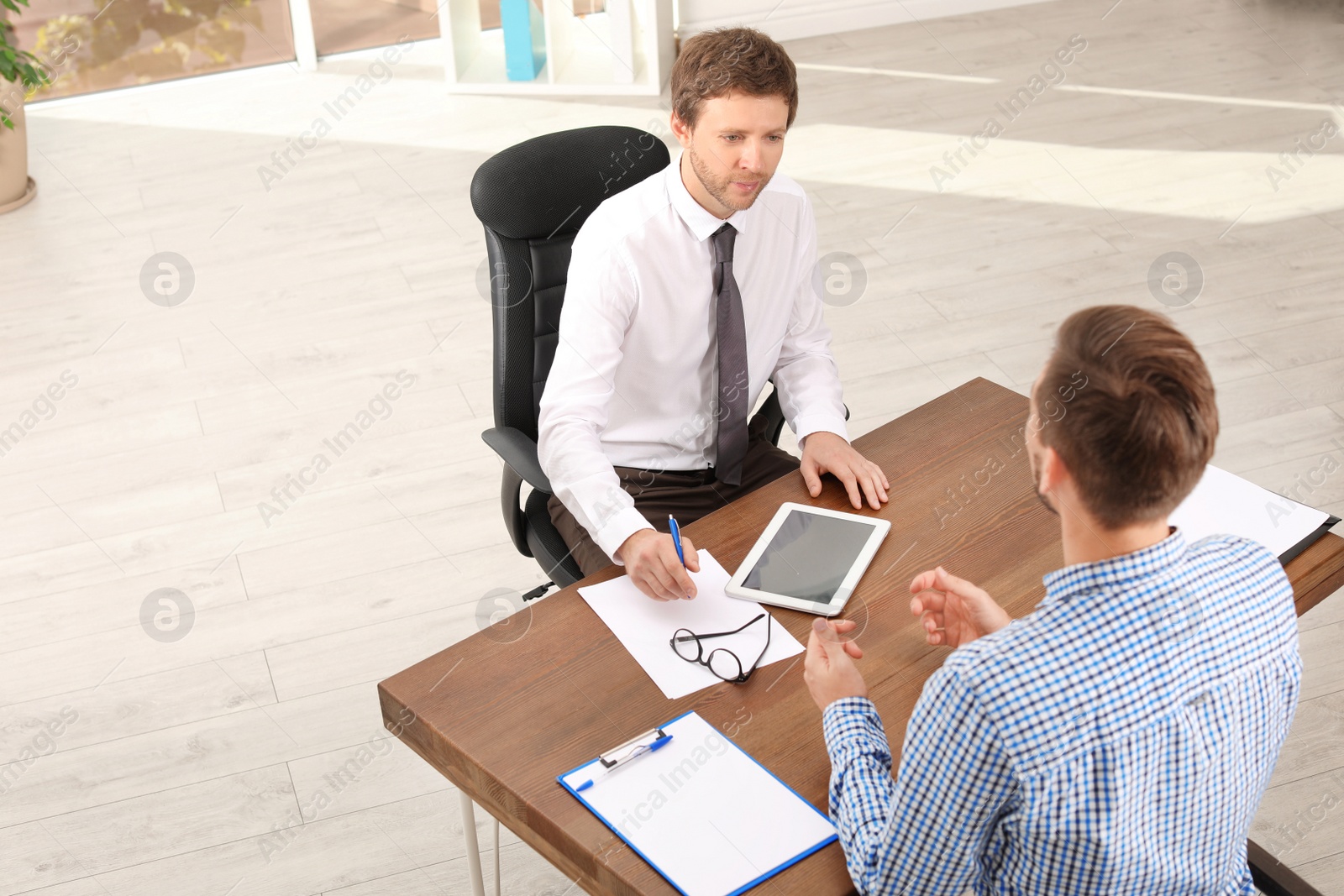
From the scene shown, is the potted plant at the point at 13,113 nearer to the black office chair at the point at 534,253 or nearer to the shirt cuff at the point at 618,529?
the black office chair at the point at 534,253

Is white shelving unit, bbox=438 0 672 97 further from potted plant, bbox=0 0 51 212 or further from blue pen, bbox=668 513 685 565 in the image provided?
blue pen, bbox=668 513 685 565

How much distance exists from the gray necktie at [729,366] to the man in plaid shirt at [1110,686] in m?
1.02

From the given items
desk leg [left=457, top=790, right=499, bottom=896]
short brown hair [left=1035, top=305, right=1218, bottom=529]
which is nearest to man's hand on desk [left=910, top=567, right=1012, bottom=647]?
short brown hair [left=1035, top=305, right=1218, bottom=529]

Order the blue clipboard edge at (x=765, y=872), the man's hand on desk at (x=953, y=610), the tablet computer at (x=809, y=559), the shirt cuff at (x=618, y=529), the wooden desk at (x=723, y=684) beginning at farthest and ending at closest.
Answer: the shirt cuff at (x=618, y=529)
the tablet computer at (x=809, y=559)
the man's hand on desk at (x=953, y=610)
the wooden desk at (x=723, y=684)
the blue clipboard edge at (x=765, y=872)

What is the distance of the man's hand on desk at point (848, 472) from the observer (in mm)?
2043

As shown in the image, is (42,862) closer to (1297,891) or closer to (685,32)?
(1297,891)

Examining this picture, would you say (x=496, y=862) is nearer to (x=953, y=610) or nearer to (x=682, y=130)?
(x=953, y=610)

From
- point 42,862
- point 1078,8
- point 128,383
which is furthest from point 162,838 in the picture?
point 1078,8

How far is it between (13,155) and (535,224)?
3450 millimetres

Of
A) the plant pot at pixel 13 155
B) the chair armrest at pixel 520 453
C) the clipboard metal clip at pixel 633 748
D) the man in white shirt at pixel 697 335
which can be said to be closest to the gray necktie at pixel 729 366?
the man in white shirt at pixel 697 335

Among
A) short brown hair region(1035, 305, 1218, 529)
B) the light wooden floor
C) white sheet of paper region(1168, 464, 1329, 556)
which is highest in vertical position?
short brown hair region(1035, 305, 1218, 529)

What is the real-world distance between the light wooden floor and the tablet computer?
36.4 inches

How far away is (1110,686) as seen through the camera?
125 centimetres

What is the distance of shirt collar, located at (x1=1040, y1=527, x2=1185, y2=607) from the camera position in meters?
1.28
